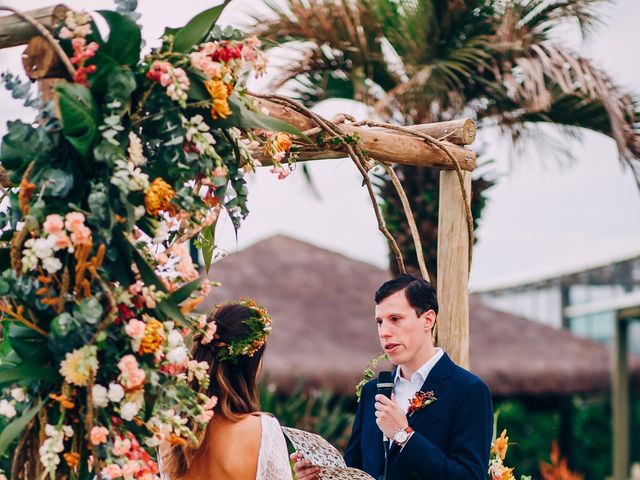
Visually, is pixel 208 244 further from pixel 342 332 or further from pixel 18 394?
pixel 342 332

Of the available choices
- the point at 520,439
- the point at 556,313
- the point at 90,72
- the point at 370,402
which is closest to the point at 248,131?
the point at 90,72

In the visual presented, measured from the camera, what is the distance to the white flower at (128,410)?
241 cm

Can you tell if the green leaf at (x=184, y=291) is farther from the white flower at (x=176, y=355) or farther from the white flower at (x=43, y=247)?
the white flower at (x=43, y=247)

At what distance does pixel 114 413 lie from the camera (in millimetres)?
2521

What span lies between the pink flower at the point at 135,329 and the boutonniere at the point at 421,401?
1.22 metres

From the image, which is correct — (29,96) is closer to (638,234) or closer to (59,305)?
(59,305)

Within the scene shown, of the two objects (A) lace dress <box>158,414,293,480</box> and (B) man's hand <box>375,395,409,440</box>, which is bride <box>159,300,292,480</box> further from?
(B) man's hand <box>375,395,409,440</box>

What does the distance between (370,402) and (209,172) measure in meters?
1.31

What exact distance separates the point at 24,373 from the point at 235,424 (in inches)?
37.7

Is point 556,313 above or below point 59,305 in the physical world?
below

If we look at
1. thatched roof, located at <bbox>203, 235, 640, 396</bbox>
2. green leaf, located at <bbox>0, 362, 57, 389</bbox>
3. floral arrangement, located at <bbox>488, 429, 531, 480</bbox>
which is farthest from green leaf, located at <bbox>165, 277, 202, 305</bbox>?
thatched roof, located at <bbox>203, 235, 640, 396</bbox>

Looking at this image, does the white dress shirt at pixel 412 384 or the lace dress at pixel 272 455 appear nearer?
the lace dress at pixel 272 455

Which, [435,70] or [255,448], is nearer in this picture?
[255,448]

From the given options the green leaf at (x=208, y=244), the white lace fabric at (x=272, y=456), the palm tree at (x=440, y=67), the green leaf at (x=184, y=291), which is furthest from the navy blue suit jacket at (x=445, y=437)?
the palm tree at (x=440, y=67)
